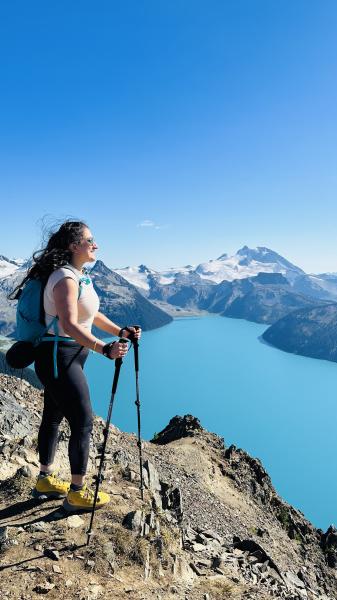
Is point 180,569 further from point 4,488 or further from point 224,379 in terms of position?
point 224,379

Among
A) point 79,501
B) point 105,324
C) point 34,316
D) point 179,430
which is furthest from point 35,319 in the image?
point 179,430

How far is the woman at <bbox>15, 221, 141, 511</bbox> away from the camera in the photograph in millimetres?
4535

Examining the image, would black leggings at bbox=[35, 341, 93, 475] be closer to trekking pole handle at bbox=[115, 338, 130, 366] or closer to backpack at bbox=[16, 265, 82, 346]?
backpack at bbox=[16, 265, 82, 346]

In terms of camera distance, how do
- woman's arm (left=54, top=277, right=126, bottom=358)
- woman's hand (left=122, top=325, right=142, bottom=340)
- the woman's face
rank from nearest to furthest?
woman's arm (left=54, top=277, right=126, bottom=358) → the woman's face → woman's hand (left=122, top=325, right=142, bottom=340)

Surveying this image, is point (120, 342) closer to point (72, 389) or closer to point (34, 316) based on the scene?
point (72, 389)

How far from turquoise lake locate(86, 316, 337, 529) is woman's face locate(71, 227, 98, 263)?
76475 mm

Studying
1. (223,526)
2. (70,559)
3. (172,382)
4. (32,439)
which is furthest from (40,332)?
(172,382)

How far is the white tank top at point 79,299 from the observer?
461cm

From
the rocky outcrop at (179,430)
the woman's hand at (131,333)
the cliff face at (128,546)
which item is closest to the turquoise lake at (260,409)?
the rocky outcrop at (179,430)

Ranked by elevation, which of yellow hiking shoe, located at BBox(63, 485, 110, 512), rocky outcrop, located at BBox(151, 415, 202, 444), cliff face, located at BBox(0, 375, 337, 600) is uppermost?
rocky outcrop, located at BBox(151, 415, 202, 444)

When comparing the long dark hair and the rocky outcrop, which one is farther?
the rocky outcrop

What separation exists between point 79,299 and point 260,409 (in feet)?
430

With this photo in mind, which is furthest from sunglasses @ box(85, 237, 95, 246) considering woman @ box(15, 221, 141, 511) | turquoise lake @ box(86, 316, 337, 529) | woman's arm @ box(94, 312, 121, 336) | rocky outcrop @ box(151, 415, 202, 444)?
turquoise lake @ box(86, 316, 337, 529)

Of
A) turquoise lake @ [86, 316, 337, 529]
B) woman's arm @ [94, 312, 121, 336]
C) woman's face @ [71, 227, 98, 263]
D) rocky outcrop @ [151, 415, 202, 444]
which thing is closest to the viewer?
woman's face @ [71, 227, 98, 263]
